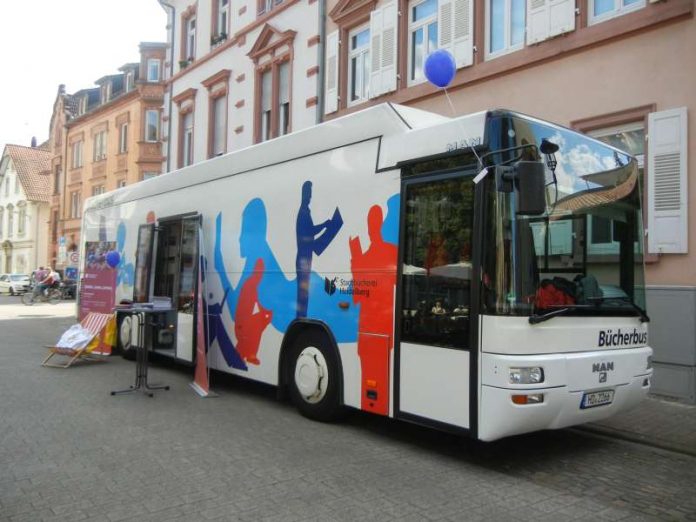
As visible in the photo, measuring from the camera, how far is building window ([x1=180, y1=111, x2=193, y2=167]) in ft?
75.7

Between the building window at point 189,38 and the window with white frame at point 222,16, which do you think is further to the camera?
Result: the building window at point 189,38

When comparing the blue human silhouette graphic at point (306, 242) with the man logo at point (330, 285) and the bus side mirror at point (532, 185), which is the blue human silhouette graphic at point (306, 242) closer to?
the man logo at point (330, 285)

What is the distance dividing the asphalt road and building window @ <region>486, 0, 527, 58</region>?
735cm

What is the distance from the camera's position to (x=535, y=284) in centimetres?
483

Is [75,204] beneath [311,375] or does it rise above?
above

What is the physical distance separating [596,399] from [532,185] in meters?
1.89

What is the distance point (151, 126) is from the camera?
32312 millimetres

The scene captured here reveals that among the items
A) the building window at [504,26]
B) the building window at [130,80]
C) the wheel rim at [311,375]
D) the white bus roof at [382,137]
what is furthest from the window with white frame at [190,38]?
the wheel rim at [311,375]

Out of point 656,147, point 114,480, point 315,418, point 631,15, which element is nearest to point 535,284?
point 315,418

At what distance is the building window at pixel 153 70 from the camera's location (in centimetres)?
3306

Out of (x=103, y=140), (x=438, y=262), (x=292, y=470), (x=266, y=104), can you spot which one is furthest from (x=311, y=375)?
(x=103, y=140)

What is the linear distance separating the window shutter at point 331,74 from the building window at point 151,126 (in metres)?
18.7

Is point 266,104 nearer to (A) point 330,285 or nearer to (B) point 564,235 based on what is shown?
(A) point 330,285

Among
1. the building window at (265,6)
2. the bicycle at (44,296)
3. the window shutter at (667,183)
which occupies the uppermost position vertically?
the building window at (265,6)
